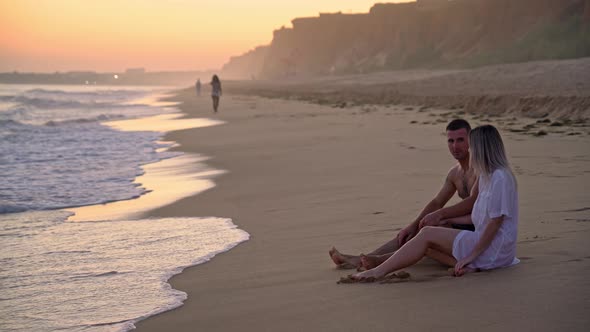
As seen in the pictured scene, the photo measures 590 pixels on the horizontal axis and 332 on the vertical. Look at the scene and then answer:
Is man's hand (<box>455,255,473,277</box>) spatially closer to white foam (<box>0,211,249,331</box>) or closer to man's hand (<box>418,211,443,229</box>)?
man's hand (<box>418,211,443,229</box>)

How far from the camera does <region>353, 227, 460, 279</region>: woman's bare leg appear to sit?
4246 mm

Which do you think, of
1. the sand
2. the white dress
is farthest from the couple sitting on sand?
the sand

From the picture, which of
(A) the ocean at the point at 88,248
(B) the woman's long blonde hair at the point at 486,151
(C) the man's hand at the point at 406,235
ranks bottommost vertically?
(A) the ocean at the point at 88,248

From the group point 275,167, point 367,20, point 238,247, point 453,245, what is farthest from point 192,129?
point 367,20

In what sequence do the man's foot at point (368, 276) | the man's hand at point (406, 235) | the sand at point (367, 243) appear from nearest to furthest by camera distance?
the sand at point (367, 243)
the man's foot at point (368, 276)
the man's hand at point (406, 235)

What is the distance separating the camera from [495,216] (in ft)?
13.5

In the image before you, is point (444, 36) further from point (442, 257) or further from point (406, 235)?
point (442, 257)

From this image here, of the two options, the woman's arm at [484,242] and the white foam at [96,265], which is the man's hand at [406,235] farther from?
the white foam at [96,265]

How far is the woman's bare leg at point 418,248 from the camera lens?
4.25 meters

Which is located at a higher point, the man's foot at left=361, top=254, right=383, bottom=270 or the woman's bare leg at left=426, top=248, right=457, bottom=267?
the woman's bare leg at left=426, top=248, right=457, bottom=267

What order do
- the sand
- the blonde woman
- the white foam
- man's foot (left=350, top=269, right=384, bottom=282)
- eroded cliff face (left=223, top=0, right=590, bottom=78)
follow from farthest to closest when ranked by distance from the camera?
eroded cliff face (left=223, top=0, right=590, bottom=78)
man's foot (left=350, top=269, right=384, bottom=282)
the blonde woman
the white foam
the sand

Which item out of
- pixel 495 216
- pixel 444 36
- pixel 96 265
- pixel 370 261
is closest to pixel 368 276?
pixel 370 261

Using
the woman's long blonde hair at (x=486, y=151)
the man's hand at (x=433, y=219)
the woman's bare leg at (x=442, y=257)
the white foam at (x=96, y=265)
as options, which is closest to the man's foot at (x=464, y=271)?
the woman's bare leg at (x=442, y=257)

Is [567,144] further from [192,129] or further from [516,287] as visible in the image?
[192,129]
